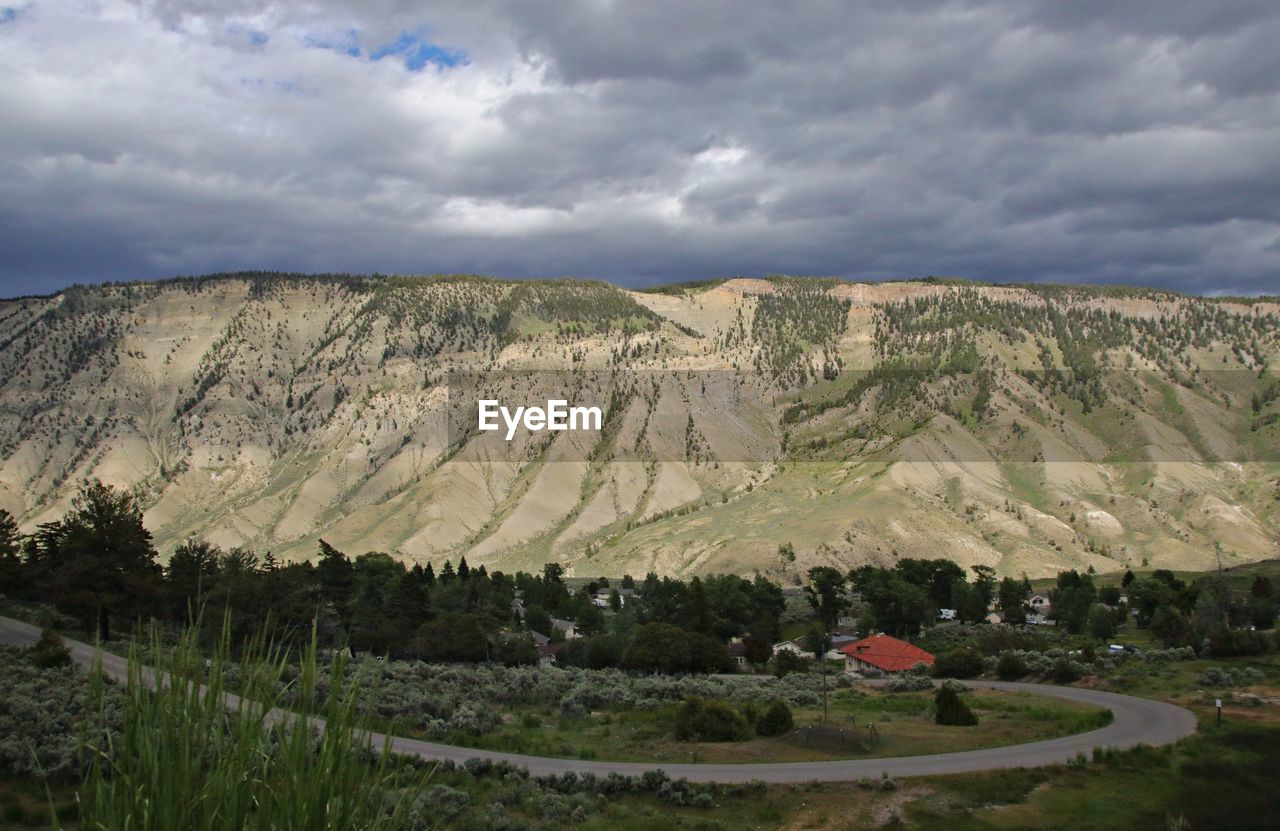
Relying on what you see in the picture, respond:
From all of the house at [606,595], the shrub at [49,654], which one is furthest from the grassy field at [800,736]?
the house at [606,595]

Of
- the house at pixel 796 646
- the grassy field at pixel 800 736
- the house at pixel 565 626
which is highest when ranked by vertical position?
the grassy field at pixel 800 736

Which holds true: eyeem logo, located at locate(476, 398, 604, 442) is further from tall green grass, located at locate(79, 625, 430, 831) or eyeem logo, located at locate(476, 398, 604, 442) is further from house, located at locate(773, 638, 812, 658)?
tall green grass, located at locate(79, 625, 430, 831)

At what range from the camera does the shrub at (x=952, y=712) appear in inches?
1565

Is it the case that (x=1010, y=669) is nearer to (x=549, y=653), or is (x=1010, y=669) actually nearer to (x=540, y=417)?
(x=549, y=653)

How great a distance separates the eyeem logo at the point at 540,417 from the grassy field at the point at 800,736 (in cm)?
14761

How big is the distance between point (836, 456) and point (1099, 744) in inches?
5413

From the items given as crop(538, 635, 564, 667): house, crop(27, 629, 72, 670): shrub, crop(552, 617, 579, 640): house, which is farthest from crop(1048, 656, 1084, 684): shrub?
crop(27, 629, 72, 670): shrub

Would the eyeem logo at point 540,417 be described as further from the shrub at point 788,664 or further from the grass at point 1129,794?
the grass at point 1129,794

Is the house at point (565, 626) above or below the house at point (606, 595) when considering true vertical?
above

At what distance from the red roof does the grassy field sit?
2055 centimetres

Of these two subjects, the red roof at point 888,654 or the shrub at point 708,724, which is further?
the red roof at point 888,654

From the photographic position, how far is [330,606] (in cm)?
6756

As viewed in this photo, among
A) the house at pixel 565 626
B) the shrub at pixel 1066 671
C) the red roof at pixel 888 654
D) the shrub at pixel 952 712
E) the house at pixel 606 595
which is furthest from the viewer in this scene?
the house at pixel 606 595

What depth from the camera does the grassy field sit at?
33.3m
